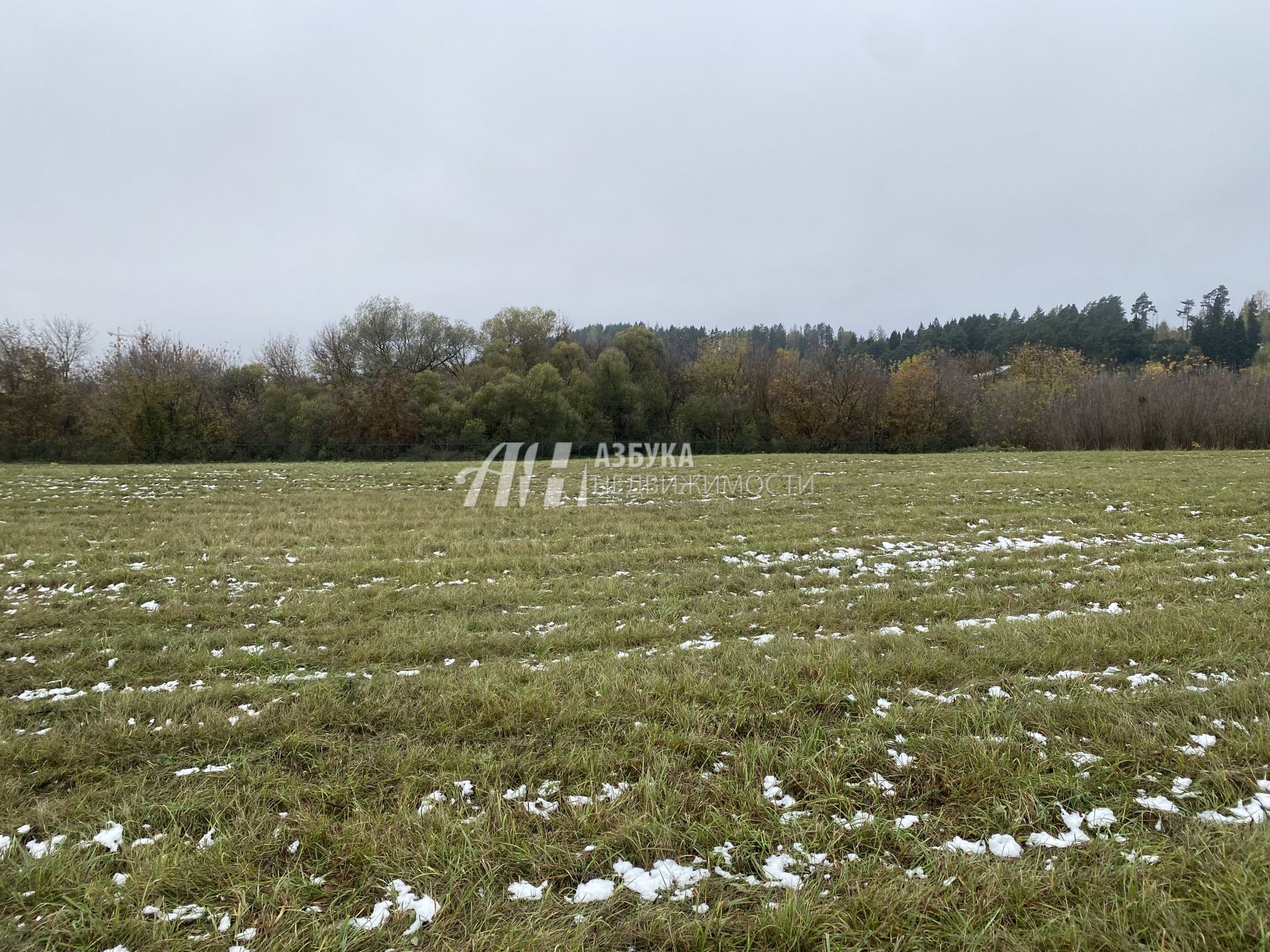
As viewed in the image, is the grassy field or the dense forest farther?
→ the dense forest

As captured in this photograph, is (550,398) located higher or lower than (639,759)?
higher

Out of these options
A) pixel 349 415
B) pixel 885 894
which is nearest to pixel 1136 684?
pixel 885 894

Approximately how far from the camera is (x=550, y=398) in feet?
143

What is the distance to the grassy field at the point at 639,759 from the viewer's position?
211cm

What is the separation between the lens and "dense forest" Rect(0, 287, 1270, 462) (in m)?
35.3

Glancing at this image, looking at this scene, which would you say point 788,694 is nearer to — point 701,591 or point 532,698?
point 532,698

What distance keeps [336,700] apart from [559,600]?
2799 millimetres

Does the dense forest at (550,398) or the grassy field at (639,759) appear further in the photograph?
the dense forest at (550,398)

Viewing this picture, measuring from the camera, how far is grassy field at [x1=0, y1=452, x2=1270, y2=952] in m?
2.11

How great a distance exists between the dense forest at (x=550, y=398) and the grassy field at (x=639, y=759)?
35.1 metres

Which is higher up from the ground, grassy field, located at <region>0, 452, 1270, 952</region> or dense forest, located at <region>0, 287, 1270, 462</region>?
dense forest, located at <region>0, 287, 1270, 462</region>

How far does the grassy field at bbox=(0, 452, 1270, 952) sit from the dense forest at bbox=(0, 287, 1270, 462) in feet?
115

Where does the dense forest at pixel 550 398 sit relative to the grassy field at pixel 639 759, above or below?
above

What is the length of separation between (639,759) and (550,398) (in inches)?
1643
